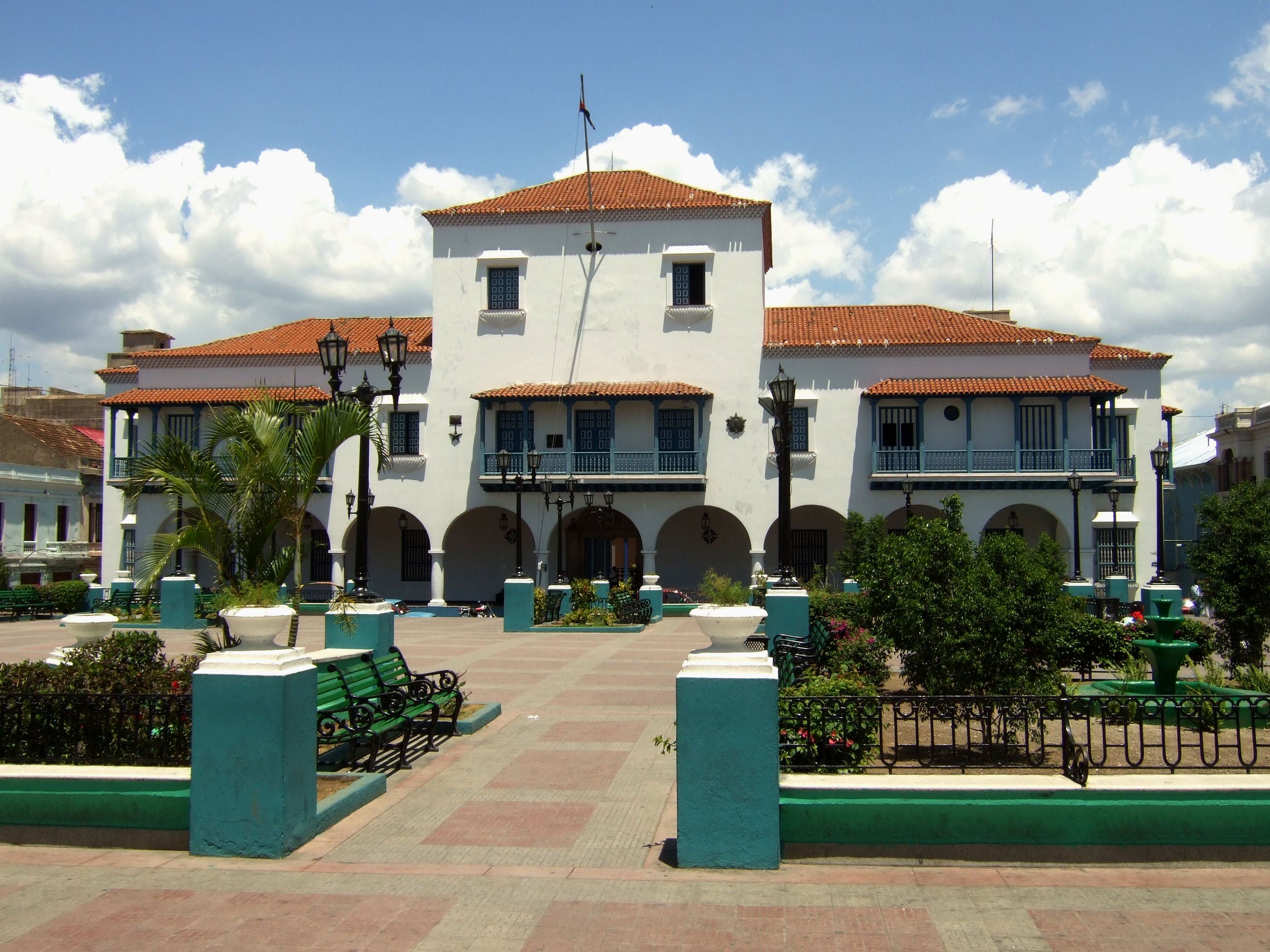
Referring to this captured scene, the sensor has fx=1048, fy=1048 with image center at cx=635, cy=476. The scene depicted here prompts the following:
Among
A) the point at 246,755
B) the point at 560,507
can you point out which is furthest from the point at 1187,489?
the point at 246,755

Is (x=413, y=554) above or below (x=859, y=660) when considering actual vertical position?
above

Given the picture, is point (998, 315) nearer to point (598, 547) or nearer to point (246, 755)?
point (598, 547)

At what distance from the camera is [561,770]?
8.56 meters

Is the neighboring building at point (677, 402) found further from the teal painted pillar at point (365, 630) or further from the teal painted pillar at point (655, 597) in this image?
the teal painted pillar at point (365, 630)

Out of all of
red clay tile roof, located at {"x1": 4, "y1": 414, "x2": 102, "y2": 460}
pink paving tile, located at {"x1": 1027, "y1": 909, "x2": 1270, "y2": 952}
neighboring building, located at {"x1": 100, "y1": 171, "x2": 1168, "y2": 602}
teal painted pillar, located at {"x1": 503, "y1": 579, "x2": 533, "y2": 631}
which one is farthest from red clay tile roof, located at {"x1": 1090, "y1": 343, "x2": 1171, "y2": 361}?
red clay tile roof, located at {"x1": 4, "y1": 414, "x2": 102, "y2": 460}

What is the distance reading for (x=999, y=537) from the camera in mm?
8500

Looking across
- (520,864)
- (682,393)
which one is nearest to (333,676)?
(520,864)

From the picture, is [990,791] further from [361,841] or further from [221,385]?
[221,385]

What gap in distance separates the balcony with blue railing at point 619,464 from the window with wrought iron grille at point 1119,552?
11893 mm

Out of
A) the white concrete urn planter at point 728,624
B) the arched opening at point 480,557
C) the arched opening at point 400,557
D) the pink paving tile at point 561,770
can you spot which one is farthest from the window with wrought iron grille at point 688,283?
the white concrete urn planter at point 728,624

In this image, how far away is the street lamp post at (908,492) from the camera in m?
27.2

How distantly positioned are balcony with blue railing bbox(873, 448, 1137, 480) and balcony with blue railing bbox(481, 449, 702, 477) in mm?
5372

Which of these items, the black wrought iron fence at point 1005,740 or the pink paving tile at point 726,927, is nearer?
the pink paving tile at point 726,927

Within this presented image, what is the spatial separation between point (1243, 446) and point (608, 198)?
30.8m
